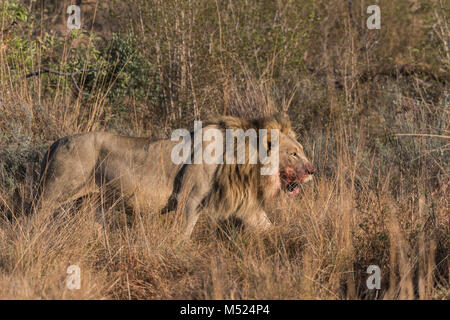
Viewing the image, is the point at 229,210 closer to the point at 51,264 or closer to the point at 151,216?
the point at 151,216

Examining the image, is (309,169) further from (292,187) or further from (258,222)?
(258,222)

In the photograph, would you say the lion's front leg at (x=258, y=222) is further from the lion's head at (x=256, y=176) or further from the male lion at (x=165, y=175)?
the lion's head at (x=256, y=176)

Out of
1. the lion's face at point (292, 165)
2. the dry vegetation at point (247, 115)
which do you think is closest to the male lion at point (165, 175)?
the lion's face at point (292, 165)

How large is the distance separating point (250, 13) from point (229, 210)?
15.9 ft

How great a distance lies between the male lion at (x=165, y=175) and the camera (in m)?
4.90

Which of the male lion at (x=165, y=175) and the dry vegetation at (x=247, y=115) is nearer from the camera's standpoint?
the dry vegetation at (x=247, y=115)

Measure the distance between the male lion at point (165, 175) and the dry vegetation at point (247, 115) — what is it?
7.2 inches

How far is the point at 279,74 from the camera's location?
29.5 feet

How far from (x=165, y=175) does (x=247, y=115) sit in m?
2.52

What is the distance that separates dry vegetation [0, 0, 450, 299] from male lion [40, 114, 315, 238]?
0.18 meters

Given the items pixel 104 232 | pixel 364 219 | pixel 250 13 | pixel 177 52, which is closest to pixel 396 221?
pixel 364 219

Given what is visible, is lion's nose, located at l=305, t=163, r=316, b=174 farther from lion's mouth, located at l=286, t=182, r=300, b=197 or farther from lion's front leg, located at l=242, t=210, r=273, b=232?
lion's front leg, located at l=242, t=210, r=273, b=232

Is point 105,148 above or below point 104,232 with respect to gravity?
above

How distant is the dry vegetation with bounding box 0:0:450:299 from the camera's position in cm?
396
